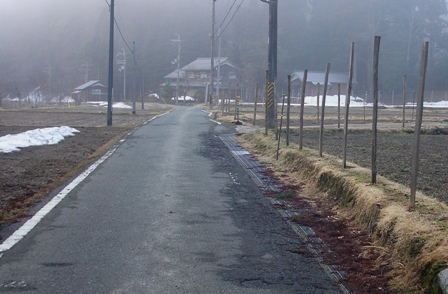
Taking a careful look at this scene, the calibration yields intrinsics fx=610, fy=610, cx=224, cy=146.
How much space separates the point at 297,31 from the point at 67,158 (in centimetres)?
6757

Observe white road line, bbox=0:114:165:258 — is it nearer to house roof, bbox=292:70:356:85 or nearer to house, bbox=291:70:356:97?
house roof, bbox=292:70:356:85

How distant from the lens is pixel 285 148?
16.0m

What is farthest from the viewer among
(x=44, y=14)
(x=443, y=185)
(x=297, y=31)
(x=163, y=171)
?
(x=44, y=14)

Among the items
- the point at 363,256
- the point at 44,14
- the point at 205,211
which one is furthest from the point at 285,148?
the point at 44,14

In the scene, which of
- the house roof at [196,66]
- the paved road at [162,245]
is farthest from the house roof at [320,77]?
the paved road at [162,245]

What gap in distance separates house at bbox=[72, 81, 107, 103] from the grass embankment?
8895cm

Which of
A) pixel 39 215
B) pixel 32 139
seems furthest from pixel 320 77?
pixel 39 215

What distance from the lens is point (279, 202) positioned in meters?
9.74

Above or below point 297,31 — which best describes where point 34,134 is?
below

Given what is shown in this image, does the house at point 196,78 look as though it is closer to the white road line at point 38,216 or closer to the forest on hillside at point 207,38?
the forest on hillside at point 207,38

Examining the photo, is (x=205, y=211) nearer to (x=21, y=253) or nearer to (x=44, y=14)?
(x=21, y=253)

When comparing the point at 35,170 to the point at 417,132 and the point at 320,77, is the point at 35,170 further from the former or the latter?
the point at 320,77

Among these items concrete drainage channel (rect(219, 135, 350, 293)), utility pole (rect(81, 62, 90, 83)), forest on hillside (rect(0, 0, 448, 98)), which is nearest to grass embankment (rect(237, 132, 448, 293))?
concrete drainage channel (rect(219, 135, 350, 293))

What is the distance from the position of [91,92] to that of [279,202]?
308 feet
